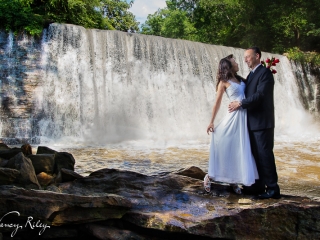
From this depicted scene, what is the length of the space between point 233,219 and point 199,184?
3.16 feet

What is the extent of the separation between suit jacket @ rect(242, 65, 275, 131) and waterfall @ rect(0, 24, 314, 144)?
802cm

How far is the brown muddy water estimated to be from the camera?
241 inches

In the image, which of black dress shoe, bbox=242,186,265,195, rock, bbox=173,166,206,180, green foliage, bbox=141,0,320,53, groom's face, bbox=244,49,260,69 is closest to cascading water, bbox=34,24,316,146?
rock, bbox=173,166,206,180

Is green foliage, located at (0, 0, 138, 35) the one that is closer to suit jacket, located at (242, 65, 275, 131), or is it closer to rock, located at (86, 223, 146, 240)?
suit jacket, located at (242, 65, 275, 131)

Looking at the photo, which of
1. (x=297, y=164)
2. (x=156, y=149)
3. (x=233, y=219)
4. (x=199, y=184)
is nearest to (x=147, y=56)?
(x=156, y=149)

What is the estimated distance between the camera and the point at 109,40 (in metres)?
12.5

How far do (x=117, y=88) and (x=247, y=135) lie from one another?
9.37 metres

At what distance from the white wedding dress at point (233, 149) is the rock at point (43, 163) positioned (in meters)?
1.90

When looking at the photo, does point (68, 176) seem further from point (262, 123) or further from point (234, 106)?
point (262, 123)

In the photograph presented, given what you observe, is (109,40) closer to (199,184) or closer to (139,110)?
(139,110)

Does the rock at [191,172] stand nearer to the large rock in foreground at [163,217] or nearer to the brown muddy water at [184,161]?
the large rock in foreground at [163,217]

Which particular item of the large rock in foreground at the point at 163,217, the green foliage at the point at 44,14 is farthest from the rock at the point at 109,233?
the green foliage at the point at 44,14

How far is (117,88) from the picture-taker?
12.5 m

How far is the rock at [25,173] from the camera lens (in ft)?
11.0
